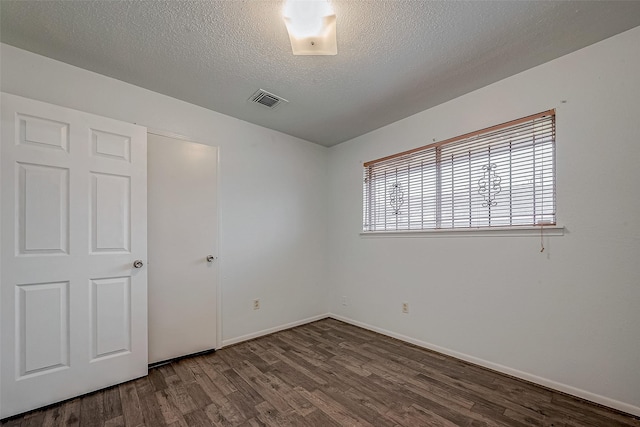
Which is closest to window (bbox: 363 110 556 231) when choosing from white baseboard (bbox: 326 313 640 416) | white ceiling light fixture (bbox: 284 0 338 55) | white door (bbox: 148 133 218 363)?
white baseboard (bbox: 326 313 640 416)

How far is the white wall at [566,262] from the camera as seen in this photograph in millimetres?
1756

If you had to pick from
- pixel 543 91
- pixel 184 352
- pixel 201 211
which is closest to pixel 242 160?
pixel 201 211

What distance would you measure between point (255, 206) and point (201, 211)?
641 millimetres

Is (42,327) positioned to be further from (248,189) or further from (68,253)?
(248,189)

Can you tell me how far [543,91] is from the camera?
82.4 inches

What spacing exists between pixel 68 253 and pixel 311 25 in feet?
7.44

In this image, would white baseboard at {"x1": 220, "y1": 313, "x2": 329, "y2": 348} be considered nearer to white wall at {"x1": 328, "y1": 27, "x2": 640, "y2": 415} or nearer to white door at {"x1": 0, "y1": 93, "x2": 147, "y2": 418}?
white door at {"x1": 0, "y1": 93, "x2": 147, "y2": 418}

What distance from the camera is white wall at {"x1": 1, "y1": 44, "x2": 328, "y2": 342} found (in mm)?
2090

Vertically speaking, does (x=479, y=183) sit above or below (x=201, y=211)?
above

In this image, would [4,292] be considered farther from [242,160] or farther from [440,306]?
[440,306]

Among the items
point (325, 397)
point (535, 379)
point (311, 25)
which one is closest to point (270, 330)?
point (325, 397)

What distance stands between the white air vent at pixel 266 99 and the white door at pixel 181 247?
0.70 metres

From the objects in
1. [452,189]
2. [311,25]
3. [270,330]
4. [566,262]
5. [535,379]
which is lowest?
[270,330]

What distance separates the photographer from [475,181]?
247 cm
